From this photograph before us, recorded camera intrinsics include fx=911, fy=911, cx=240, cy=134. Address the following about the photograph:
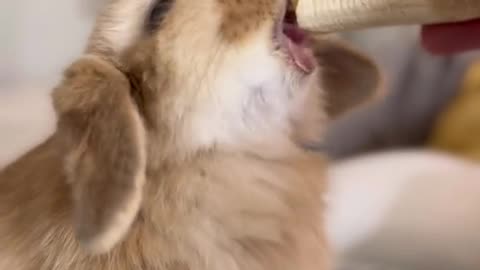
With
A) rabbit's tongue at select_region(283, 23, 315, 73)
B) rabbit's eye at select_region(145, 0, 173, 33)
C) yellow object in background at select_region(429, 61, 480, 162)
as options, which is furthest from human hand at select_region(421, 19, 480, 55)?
yellow object in background at select_region(429, 61, 480, 162)

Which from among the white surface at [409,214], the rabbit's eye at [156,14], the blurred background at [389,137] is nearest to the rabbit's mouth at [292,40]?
the rabbit's eye at [156,14]

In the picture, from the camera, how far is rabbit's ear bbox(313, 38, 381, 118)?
1255 mm

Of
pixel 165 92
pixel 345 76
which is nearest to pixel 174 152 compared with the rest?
pixel 165 92

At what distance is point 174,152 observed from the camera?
102cm

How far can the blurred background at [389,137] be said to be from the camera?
1.73 metres

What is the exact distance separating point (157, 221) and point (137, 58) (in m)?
0.18

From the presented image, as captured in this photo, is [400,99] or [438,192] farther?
[400,99]

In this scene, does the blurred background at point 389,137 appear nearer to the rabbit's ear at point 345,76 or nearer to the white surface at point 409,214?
the white surface at point 409,214

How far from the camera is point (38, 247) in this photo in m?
1.05

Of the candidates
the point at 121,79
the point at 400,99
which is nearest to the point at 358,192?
the point at 400,99

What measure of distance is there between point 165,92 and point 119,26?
0.30 feet

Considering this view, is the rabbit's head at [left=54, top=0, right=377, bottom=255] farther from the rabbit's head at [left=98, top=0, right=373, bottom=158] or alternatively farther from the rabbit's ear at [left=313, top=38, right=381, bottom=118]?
the rabbit's ear at [left=313, top=38, right=381, bottom=118]

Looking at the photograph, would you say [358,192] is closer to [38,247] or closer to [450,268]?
[450,268]

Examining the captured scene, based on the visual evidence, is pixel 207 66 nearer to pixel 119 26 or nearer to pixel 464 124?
pixel 119 26
